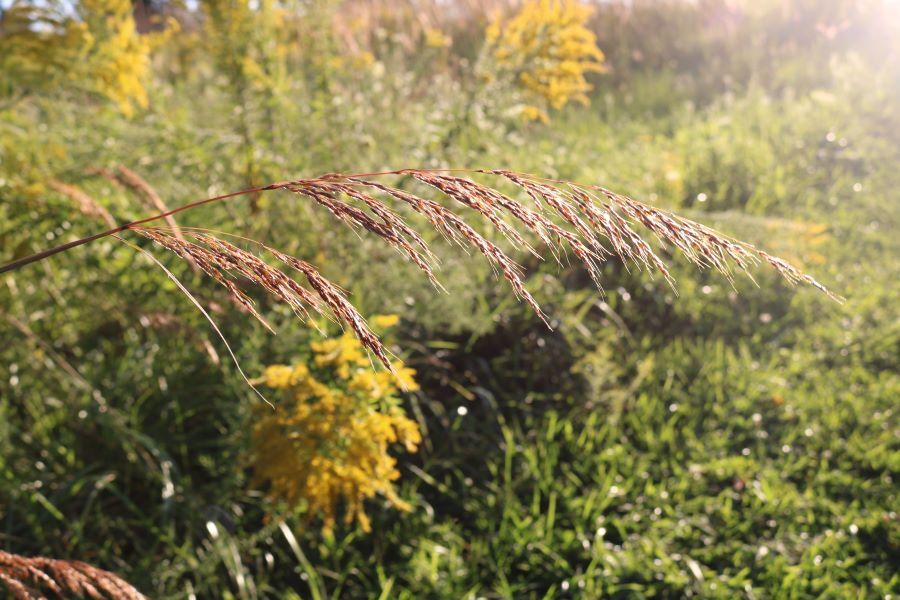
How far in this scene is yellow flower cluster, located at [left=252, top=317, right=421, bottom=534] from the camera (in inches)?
102

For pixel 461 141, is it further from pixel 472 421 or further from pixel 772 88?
pixel 772 88

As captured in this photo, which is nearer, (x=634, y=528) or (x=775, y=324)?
(x=634, y=528)

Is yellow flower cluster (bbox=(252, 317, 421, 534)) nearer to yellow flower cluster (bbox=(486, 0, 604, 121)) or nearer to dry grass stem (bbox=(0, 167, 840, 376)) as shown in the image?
dry grass stem (bbox=(0, 167, 840, 376))

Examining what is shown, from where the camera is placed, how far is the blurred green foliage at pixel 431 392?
9.74ft

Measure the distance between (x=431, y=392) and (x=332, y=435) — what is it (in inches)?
44.2

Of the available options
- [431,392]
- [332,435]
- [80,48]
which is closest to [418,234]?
[332,435]

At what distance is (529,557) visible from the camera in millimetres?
3008

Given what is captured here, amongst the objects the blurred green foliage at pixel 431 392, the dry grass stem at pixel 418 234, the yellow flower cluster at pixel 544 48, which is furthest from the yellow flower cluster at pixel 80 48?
the dry grass stem at pixel 418 234

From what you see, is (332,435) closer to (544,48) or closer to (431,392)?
(431,392)

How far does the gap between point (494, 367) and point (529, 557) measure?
41.8 inches

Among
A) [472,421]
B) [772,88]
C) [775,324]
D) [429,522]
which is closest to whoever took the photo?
[429,522]

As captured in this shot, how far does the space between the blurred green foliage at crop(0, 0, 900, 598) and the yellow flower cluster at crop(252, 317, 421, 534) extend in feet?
0.64

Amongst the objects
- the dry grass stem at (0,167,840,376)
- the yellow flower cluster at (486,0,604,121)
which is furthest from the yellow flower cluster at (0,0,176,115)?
the dry grass stem at (0,167,840,376)

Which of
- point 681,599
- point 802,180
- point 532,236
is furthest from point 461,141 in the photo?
point 802,180
